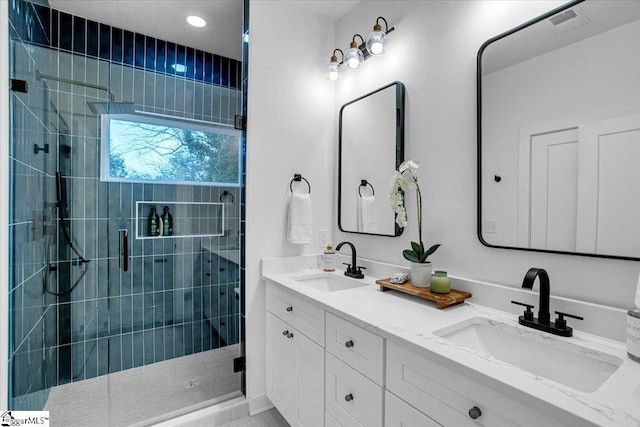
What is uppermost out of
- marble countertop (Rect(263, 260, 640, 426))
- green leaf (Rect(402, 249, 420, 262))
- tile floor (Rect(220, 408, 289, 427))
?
green leaf (Rect(402, 249, 420, 262))

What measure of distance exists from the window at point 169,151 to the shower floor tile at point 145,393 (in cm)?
139

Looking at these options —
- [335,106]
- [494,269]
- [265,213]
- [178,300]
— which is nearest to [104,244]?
[178,300]

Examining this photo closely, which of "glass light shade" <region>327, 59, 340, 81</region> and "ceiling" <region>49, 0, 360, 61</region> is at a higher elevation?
"ceiling" <region>49, 0, 360, 61</region>

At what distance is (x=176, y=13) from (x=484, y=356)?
2697 mm

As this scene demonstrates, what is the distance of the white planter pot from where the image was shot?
1.47 m

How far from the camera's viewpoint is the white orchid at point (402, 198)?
1505 millimetres

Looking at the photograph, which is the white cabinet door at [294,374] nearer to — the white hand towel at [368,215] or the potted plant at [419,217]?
the potted plant at [419,217]

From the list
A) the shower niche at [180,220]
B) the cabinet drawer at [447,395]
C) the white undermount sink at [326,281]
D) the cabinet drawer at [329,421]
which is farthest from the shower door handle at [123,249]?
the cabinet drawer at [447,395]

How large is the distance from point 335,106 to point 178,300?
2035 mm

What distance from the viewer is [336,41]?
2.28 metres

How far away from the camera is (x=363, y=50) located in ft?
6.42

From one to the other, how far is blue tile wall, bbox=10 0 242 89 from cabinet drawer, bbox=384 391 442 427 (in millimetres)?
2428

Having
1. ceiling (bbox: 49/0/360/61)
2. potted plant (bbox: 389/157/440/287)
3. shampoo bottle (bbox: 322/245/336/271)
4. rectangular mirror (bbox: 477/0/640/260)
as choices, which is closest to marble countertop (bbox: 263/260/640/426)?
potted plant (bbox: 389/157/440/287)

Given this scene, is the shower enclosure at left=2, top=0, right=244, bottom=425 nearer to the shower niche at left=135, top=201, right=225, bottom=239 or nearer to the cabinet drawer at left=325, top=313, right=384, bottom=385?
the shower niche at left=135, top=201, right=225, bottom=239
